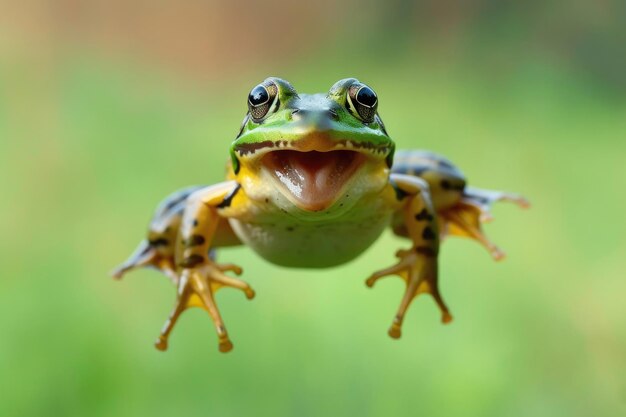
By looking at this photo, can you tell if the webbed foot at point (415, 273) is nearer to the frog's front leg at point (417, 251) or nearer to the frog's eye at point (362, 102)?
the frog's front leg at point (417, 251)

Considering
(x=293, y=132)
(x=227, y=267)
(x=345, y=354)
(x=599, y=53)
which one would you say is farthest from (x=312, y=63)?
(x=293, y=132)

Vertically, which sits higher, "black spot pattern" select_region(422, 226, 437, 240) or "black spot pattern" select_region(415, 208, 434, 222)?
"black spot pattern" select_region(415, 208, 434, 222)

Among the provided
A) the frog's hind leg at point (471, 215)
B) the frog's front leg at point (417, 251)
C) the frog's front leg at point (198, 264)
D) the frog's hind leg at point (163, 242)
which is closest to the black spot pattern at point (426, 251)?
the frog's front leg at point (417, 251)

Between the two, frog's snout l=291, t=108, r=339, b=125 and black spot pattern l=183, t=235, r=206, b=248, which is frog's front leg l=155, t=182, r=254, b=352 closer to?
black spot pattern l=183, t=235, r=206, b=248

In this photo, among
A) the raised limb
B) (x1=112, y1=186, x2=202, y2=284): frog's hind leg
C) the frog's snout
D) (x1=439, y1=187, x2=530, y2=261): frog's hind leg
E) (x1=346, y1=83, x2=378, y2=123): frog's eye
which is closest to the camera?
the frog's snout

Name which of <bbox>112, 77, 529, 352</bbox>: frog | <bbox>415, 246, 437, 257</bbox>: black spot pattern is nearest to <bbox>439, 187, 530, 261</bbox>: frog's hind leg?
<bbox>112, 77, 529, 352</bbox>: frog

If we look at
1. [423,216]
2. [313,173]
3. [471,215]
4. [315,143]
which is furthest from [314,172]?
[471,215]

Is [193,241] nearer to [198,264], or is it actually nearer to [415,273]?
[198,264]
